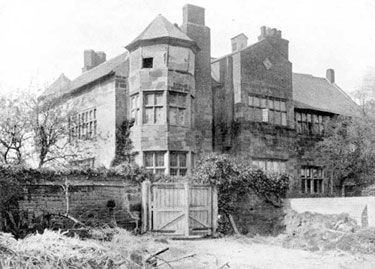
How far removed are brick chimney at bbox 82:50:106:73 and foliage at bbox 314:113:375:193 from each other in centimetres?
1785

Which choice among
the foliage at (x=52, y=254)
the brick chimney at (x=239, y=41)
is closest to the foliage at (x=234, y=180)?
the brick chimney at (x=239, y=41)

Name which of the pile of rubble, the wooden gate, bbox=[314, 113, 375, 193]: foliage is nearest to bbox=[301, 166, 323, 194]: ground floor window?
bbox=[314, 113, 375, 193]: foliage

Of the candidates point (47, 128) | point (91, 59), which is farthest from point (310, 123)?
point (47, 128)

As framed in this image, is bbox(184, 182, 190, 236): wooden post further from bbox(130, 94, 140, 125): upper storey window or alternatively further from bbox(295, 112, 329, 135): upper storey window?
bbox(295, 112, 329, 135): upper storey window

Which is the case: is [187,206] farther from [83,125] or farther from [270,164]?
[83,125]

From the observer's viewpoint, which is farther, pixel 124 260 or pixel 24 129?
pixel 24 129

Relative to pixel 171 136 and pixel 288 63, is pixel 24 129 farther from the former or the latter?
pixel 288 63

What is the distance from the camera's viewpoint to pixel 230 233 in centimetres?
2128

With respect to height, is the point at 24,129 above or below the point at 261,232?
above

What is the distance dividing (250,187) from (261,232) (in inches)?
86.3

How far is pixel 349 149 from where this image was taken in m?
31.0

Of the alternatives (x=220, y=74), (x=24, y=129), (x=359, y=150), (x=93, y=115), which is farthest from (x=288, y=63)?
(x=24, y=129)

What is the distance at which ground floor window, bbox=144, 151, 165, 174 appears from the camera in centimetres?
2497

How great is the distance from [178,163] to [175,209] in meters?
6.01
